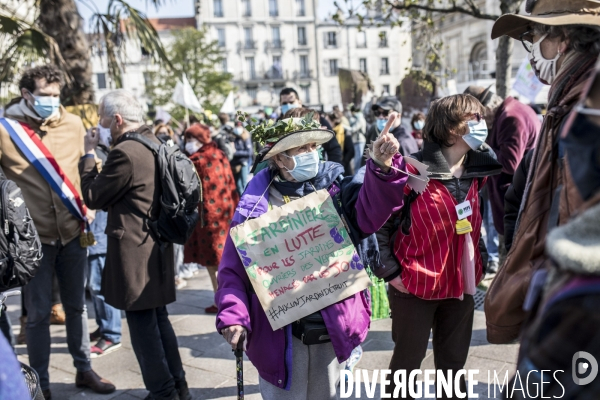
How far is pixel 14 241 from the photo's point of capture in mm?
2787

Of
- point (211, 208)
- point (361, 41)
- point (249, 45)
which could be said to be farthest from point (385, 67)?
point (211, 208)

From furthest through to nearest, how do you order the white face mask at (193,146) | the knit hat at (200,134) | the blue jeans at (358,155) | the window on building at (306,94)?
1. the window on building at (306,94)
2. the blue jeans at (358,155)
3. the white face mask at (193,146)
4. the knit hat at (200,134)

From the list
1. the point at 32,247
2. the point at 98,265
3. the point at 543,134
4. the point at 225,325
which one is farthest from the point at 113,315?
the point at 543,134

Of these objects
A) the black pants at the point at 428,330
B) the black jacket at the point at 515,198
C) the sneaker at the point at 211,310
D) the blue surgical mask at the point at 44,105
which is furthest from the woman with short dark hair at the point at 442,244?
the sneaker at the point at 211,310

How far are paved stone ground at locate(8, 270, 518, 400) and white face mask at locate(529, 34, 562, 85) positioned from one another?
83.3 inches

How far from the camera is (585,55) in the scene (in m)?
1.80

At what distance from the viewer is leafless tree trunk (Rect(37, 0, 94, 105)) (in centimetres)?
634

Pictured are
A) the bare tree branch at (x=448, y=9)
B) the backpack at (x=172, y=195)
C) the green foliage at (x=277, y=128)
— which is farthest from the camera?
the bare tree branch at (x=448, y=9)

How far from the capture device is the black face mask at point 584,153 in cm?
119

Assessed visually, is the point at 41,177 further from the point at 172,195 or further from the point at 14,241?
the point at 14,241

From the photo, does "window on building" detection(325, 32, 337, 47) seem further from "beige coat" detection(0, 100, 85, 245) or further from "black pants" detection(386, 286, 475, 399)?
"black pants" detection(386, 286, 475, 399)

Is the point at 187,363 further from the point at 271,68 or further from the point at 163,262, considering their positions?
the point at 271,68

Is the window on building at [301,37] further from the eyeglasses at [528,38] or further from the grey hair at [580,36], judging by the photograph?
the grey hair at [580,36]

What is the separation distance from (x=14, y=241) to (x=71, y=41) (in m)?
4.32
